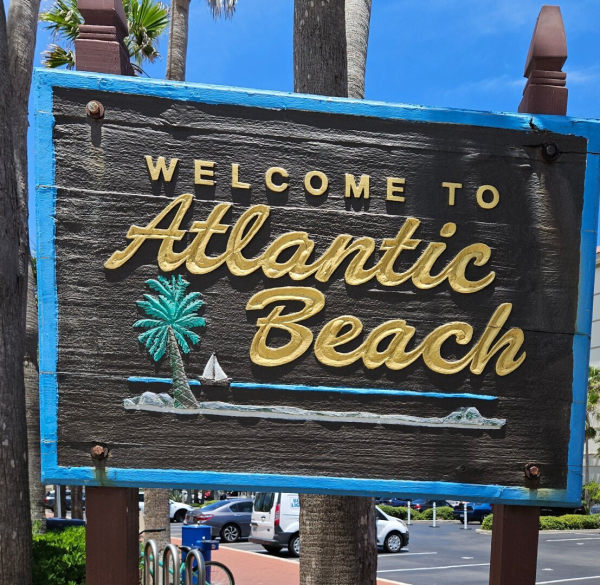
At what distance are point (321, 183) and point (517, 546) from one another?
1.92 metres

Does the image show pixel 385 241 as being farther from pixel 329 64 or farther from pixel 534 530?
pixel 329 64

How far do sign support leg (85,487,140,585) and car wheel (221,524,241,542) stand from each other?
22.4 meters

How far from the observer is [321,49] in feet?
18.1

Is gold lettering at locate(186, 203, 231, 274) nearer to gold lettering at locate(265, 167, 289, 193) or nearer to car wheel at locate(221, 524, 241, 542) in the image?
gold lettering at locate(265, 167, 289, 193)

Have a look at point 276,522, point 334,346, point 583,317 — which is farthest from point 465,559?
point 334,346

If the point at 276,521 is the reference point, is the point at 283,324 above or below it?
above

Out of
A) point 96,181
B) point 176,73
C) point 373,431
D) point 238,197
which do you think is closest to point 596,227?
point 373,431

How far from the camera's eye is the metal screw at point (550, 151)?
11.4 ft

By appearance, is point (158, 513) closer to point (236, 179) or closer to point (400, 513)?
point (236, 179)

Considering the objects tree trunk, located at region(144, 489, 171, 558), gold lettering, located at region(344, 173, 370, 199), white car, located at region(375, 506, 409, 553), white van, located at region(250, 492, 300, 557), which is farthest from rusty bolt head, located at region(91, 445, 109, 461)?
white car, located at region(375, 506, 409, 553)

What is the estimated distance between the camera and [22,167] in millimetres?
9445

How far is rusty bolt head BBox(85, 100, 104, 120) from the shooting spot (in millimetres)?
3301

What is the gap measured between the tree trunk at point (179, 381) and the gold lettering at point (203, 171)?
2.25 feet

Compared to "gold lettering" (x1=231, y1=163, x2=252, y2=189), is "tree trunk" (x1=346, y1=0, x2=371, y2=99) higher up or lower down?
higher up
